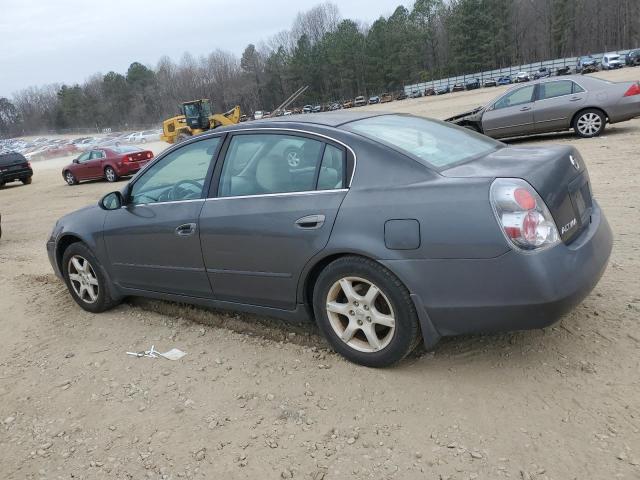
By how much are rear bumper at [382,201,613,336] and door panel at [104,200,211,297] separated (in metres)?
1.63

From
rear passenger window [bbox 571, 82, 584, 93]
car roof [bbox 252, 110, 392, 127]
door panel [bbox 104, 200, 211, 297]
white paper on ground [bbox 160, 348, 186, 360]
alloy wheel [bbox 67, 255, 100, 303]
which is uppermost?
car roof [bbox 252, 110, 392, 127]

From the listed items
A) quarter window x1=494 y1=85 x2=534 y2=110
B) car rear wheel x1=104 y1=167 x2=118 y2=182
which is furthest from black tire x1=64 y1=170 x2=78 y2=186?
quarter window x1=494 y1=85 x2=534 y2=110

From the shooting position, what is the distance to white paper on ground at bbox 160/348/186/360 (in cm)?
390

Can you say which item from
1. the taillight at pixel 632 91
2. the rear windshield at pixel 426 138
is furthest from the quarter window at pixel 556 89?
the rear windshield at pixel 426 138

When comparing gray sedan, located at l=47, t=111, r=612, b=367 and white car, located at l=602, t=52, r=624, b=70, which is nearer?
gray sedan, located at l=47, t=111, r=612, b=367

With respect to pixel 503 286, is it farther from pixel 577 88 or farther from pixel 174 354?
pixel 577 88

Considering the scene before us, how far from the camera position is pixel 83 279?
4.91 meters

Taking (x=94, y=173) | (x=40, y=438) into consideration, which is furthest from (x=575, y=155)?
(x=94, y=173)

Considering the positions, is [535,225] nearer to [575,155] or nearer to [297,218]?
[575,155]

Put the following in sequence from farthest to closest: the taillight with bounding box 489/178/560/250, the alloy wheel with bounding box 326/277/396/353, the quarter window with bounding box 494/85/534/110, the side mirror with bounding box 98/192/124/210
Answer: the quarter window with bounding box 494/85/534/110 → the side mirror with bounding box 98/192/124/210 → the alloy wheel with bounding box 326/277/396/353 → the taillight with bounding box 489/178/560/250

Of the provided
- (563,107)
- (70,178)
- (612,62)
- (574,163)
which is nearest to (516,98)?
(563,107)

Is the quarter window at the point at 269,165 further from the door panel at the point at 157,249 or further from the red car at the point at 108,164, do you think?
the red car at the point at 108,164

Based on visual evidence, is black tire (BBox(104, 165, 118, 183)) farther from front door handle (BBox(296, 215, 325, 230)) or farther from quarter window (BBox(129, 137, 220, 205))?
front door handle (BBox(296, 215, 325, 230))

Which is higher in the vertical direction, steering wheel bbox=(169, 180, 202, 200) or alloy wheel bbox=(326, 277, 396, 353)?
steering wheel bbox=(169, 180, 202, 200)
